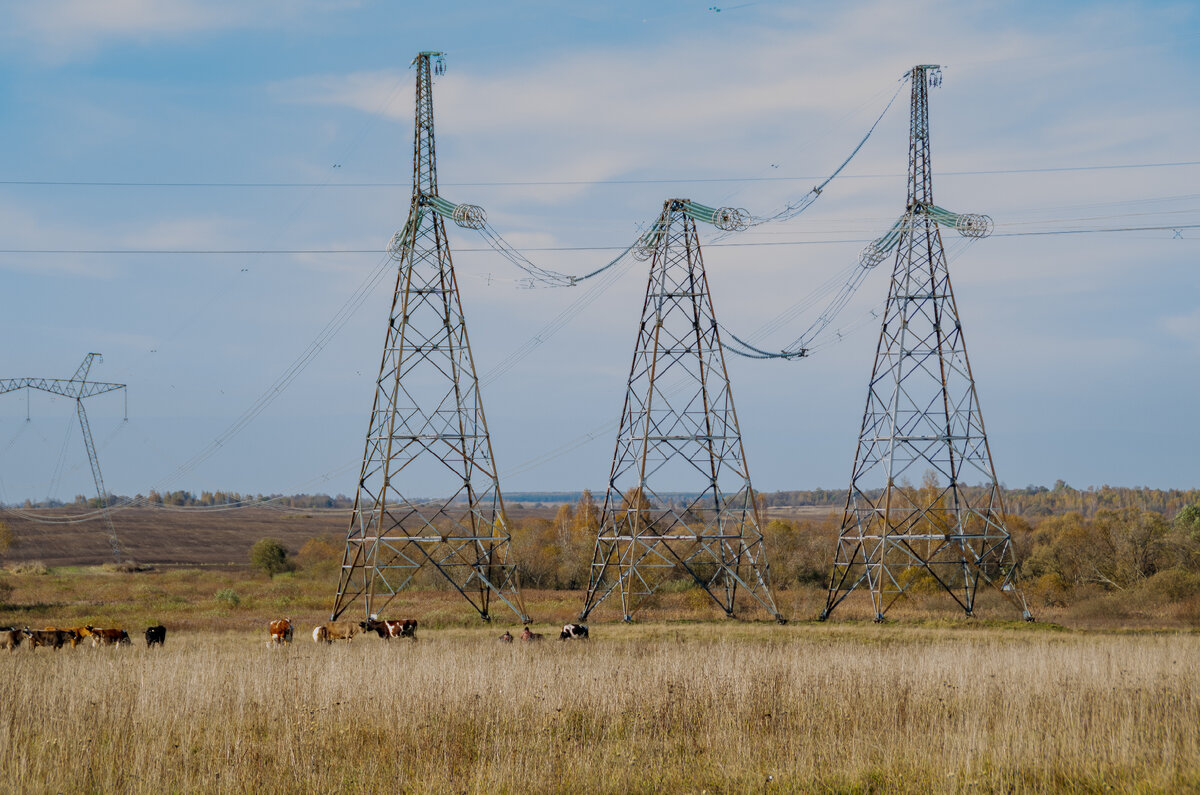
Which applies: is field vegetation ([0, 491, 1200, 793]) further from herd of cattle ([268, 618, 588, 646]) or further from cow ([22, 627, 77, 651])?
herd of cattle ([268, 618, 588, 646])

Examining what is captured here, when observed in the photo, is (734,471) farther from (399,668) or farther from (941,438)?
(399,668)

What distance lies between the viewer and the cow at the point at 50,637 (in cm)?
2871

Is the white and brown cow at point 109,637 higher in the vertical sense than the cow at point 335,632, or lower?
higher

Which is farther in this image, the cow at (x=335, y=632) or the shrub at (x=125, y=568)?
the shrub at (x=125, y=568)

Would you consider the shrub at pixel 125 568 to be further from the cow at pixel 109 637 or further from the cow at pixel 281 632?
the cow at pixel 281 632

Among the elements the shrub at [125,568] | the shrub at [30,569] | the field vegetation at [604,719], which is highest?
the field vegetation at [604,719]

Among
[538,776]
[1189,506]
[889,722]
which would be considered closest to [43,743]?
[538,776]

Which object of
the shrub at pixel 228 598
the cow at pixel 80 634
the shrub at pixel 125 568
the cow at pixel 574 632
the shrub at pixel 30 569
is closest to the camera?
the cow at pixel 80 634

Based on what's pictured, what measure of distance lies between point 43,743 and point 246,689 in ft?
14.6

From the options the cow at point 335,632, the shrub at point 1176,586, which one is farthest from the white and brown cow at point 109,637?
the shrub at point 1176,586

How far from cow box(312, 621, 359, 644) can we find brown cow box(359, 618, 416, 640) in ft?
1.43

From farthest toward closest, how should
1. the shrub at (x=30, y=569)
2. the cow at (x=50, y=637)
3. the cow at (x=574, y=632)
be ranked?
1. the shrub at (x=30, y=569)
2. the cow at (x=574, y=632)
3. the cow at (x=50, y=637)

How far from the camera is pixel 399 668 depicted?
1902cm

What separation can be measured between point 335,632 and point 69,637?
7.71 meters
